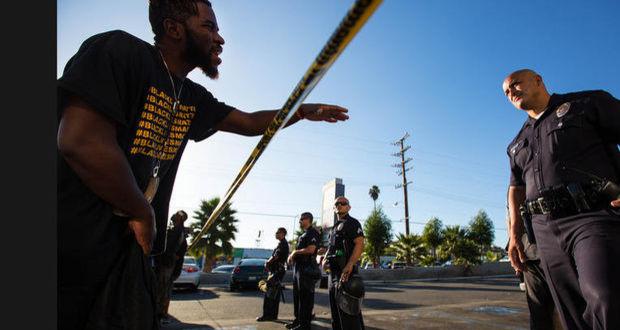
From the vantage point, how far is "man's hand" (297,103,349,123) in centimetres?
179

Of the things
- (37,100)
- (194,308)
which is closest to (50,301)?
(37,100)

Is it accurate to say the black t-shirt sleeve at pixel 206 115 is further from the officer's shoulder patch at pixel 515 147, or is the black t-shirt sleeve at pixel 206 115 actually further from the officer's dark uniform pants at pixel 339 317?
the officer's dark uniform pants at pixel 339 317

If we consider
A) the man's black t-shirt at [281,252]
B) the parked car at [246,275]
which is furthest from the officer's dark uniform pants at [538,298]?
the parked car at [246,275]

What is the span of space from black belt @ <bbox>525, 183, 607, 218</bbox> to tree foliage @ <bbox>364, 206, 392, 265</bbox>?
32625 mm

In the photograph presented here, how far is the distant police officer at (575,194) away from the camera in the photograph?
5.96 ft

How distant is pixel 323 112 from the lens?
70.3 inches

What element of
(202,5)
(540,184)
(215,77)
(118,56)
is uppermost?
(202,5)

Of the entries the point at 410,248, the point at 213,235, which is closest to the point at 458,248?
A: the point at 410,248

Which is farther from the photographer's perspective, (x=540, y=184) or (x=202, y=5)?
(x=540, y=184)

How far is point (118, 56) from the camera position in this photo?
1.12 metres

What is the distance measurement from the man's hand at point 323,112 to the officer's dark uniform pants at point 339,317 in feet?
8.88

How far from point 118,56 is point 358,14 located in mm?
830

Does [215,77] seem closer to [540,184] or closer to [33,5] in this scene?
[33,5]

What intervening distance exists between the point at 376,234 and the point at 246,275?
23148 mm
